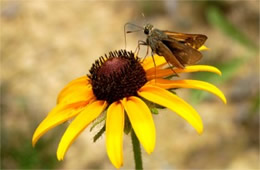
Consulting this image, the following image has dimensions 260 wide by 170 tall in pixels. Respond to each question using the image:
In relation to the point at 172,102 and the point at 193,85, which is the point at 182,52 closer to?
the point at 193,85

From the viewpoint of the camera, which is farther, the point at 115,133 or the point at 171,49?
the point at 171,49

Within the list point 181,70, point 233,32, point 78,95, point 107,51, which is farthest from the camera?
point 107,51

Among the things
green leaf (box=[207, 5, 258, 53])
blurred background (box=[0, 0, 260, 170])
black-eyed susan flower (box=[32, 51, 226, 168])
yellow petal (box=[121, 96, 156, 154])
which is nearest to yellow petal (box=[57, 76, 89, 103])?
black-eyed susan flower (box=[32, 51, 226, 168])

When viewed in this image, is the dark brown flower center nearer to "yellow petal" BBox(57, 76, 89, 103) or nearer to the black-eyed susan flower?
the black-eyed susan flower

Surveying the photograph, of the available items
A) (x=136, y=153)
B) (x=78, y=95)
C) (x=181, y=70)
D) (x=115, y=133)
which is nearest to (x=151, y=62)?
(x=181, y=70)

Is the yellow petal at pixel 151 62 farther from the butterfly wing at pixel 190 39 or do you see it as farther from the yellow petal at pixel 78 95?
the yellow petal at pixel 78 95

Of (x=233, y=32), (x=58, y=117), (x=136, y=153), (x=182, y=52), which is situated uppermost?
(x=182, y=52)

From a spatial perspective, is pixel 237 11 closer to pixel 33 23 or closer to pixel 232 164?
pixel 232 164

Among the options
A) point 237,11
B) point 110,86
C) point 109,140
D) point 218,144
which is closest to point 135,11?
point 237,11
